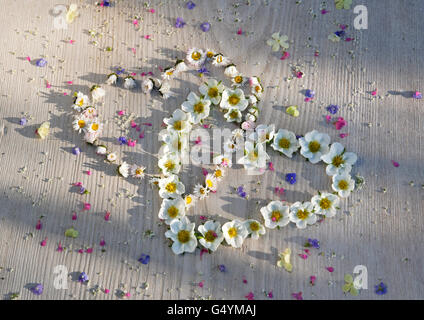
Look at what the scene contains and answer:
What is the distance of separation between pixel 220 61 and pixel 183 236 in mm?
1194

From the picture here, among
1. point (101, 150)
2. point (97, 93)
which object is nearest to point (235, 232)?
point (101, 150)

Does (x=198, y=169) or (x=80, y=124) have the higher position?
(x=80, y=124)

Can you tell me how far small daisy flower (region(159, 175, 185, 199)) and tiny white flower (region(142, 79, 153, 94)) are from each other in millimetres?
639

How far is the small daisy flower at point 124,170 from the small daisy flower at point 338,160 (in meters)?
1.23

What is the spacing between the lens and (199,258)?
2.30 m

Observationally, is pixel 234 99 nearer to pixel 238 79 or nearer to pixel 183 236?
pixel 238 79

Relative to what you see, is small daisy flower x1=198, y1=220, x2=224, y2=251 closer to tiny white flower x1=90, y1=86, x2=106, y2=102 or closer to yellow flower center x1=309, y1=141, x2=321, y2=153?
yellow flower center x1=309, y1=141, x2=321, y2=153

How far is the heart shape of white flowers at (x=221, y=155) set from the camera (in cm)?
228

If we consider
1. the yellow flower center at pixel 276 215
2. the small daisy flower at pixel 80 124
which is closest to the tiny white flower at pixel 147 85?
the small daisy flower at pixel 80 124

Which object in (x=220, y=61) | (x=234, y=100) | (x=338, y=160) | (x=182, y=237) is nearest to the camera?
(x=182, y=237)

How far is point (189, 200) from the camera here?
2336 millimetres

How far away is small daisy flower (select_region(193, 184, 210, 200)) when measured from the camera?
2.35 m

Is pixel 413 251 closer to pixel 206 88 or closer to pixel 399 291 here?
pixel 399 291

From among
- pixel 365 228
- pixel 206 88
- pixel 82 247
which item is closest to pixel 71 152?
pixel 82 247
